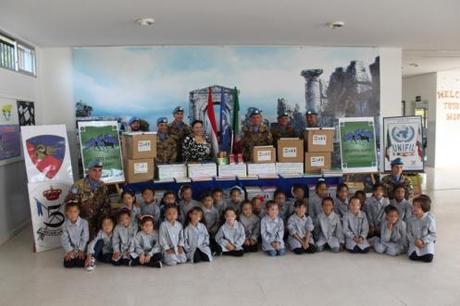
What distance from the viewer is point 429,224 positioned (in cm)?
440

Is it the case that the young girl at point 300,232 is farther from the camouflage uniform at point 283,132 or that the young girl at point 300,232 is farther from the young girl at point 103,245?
the young girl at point 103,245

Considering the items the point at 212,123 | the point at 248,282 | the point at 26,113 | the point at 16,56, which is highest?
the point at 16,56

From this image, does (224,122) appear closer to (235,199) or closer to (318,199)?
(235,199)

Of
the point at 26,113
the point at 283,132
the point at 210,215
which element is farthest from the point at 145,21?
the point at 283,132

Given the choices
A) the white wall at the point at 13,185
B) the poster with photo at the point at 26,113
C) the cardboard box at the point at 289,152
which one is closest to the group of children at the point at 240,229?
the cardboard box at the point at 289,152

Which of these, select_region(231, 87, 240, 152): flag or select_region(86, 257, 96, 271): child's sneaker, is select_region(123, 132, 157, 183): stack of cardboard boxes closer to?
select_region(86, 257, 96, 271): child's sneaker

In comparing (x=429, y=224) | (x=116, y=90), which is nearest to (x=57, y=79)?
(x=116, y=90)

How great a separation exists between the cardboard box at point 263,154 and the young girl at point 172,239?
4.76 ft

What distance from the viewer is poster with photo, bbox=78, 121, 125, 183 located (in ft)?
17.9

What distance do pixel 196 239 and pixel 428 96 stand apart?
9.78m

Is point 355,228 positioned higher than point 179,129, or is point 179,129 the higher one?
point 179,129

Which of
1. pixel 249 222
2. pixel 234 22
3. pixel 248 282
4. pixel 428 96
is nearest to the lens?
pixel 248 282

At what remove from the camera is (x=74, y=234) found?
14.5ft

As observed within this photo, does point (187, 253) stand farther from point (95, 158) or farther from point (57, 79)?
point (57, 79)
